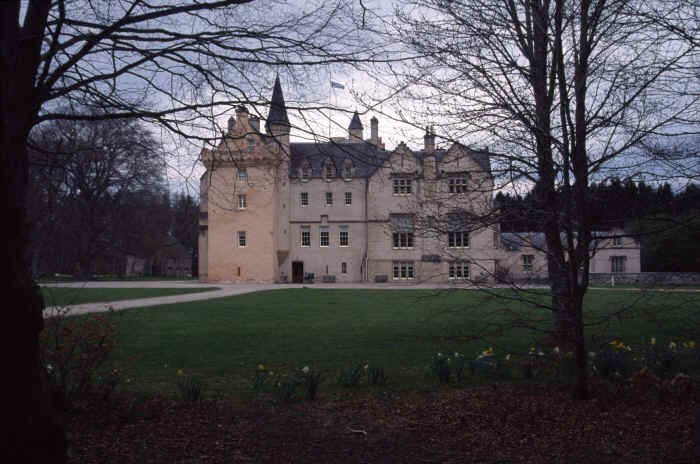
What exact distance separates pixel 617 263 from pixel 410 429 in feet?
172

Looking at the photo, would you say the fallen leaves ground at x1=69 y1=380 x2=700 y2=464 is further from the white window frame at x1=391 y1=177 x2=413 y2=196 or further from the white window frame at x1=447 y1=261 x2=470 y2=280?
the white window frame at x1=391 y1=177 x2=413 y2=196

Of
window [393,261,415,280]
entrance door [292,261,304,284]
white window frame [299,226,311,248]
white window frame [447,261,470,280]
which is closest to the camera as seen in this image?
white window frame [447,261,470,280]

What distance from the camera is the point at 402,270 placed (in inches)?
1738

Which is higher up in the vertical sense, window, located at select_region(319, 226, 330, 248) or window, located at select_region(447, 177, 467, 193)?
window, located at select_region(319, 226, 330, 248)

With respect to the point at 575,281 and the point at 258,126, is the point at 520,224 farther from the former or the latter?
the point at 258,126

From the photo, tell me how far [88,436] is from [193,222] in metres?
67.7

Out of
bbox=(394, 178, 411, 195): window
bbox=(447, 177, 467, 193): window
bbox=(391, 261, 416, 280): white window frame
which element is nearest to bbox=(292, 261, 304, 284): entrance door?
bbox=(391, 261, 416, 280): white window frame

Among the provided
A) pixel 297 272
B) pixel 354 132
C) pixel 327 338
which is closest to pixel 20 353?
pixel 354 132

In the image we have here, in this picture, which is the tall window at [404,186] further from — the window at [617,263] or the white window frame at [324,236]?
the window at [617,263]

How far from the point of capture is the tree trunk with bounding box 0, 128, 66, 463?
3230 millimetres

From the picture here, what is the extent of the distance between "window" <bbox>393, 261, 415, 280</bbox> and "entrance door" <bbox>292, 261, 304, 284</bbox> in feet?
25.8

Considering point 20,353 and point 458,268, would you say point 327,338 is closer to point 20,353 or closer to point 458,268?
point 20,353

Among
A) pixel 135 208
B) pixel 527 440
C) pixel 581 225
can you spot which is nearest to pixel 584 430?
pixel 527 440

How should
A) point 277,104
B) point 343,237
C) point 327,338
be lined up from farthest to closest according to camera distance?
1. point 343,237
2. point 327,338
3. point 277,104
